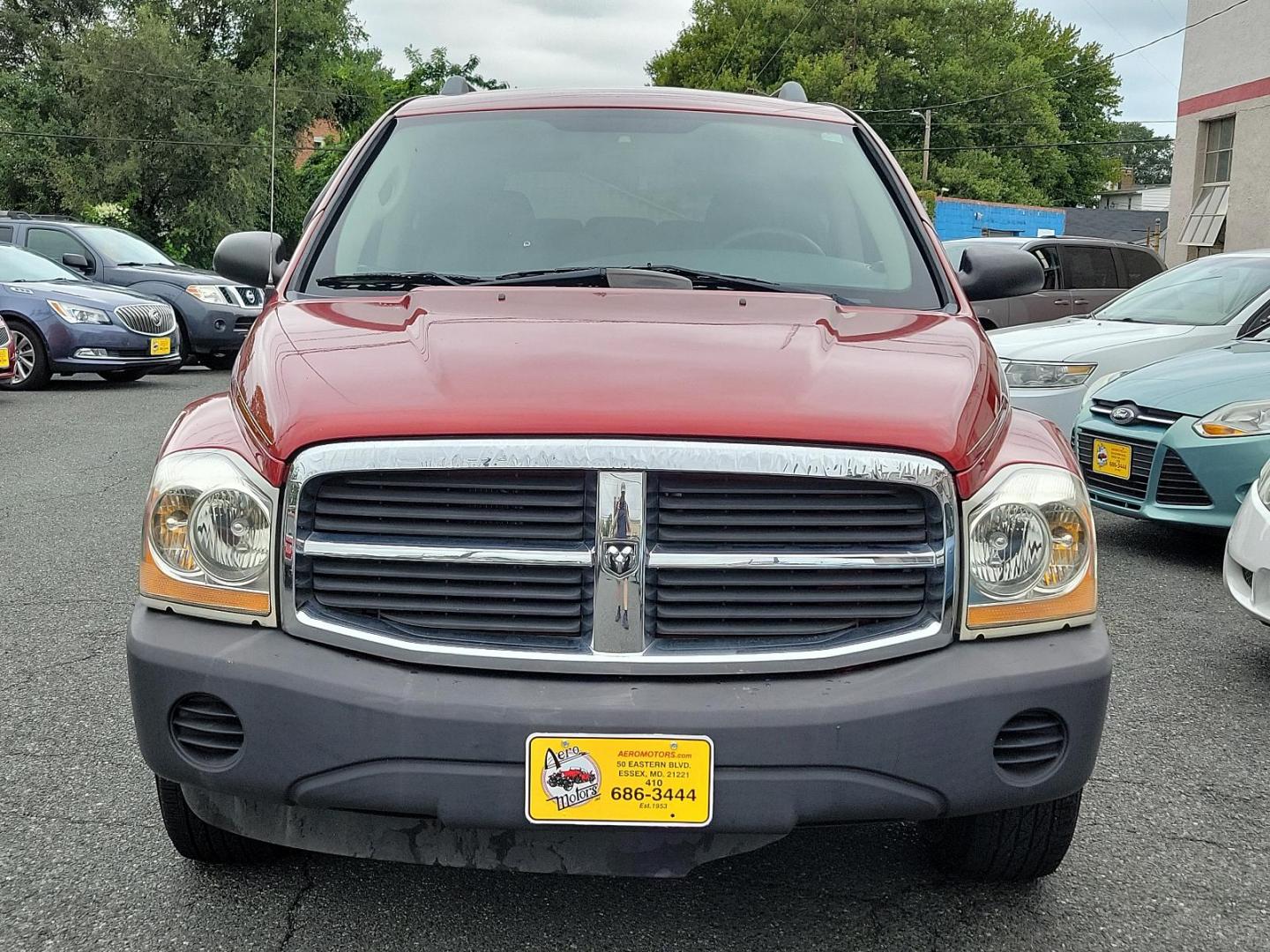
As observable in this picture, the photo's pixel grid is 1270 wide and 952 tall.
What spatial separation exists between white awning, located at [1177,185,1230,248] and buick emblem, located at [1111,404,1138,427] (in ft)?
72.7

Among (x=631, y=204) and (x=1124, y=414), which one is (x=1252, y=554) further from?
(x=631, y=204)

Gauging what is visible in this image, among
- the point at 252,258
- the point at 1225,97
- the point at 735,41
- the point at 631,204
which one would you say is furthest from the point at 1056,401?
the point at 735,41

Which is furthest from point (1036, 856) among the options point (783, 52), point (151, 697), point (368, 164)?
point (783, 52)

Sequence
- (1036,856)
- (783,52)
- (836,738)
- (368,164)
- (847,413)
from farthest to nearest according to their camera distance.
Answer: (783,52) < (368,164) < (1036,856) < (847,413) < (836,738)

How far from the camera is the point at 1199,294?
9.20m

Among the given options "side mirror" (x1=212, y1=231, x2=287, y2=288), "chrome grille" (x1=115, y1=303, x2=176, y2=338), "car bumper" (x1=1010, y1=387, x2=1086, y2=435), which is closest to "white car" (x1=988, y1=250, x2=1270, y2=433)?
"car bumper" (x1=1010, y1=387, x2=1086, y2=435)

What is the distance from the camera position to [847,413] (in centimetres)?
244

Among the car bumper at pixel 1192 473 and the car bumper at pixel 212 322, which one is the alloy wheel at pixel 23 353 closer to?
the car bumper at pixel 212 322

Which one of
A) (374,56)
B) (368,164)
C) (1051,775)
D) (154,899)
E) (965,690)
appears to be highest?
Answer: (374,56)

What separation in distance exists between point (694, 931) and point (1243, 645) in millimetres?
3255

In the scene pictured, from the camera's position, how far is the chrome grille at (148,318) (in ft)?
45.3

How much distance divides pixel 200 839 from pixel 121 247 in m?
15.1

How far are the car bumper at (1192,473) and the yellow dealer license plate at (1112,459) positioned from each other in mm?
46

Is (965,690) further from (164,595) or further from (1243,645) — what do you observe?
(1243,645)
